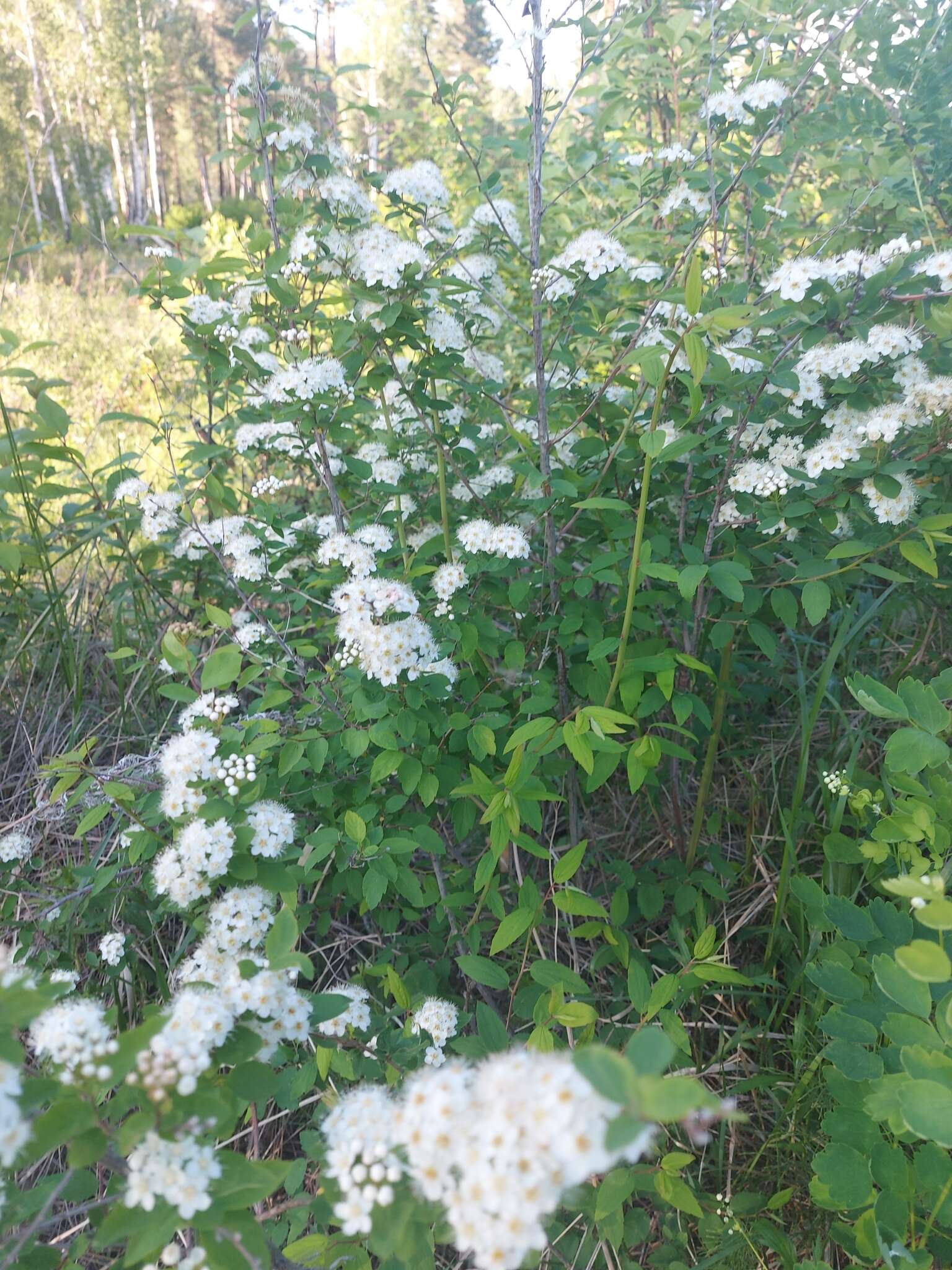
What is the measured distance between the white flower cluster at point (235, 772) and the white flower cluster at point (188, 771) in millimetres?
19

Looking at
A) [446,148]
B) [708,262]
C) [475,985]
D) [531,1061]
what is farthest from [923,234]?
[446,148]

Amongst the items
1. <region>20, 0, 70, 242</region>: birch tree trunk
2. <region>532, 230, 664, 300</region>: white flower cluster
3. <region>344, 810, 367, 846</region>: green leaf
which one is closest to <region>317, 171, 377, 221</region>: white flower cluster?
<region>532, 230, 664, 300</region>: white flower cluster

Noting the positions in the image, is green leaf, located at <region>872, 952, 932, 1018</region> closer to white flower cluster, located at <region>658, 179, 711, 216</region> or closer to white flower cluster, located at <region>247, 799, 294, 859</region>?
white flower cluster, located at <region>247, 799, 294, 859</region>

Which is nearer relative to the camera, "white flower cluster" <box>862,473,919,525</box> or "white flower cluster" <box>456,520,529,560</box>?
"white flower cluster" <box>862,473,919,525</box>

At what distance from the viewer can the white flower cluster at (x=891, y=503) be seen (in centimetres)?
151

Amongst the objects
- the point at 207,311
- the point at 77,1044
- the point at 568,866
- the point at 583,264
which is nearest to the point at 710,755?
the point at 568,866

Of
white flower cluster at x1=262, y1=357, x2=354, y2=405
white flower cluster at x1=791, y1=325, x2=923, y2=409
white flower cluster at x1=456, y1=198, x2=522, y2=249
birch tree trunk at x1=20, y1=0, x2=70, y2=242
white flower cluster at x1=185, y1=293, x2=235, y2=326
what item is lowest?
white flower cluster at x1=262, y1=357, x2=354, y2=405

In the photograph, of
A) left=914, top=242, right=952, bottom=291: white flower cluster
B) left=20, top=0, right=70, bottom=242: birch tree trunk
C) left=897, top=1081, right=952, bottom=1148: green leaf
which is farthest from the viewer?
left=20, top=0, right=70, bottom=242: birch tree trunk

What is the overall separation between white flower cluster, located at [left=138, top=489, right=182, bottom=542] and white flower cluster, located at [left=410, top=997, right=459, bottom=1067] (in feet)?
4.46

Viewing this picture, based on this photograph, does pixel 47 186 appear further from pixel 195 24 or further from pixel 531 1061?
pixel 531 1061

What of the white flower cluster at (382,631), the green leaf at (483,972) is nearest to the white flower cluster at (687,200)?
the white flower cluster at (382,631)

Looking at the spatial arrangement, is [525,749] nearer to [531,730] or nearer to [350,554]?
[531,730]

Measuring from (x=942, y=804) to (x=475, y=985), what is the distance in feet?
3.50

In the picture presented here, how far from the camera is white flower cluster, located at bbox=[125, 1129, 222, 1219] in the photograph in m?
0.75
